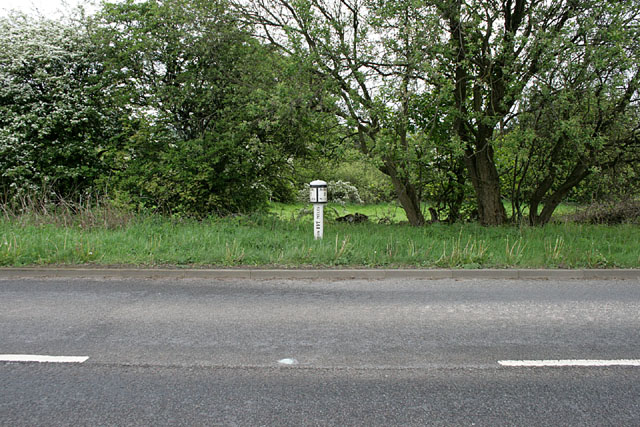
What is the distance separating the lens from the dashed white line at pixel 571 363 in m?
4.02

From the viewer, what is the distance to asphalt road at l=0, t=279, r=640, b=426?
326 centimetres

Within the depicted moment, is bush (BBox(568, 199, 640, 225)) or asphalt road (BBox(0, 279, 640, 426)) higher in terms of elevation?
bush (BBox(568, 199, 640, 225))

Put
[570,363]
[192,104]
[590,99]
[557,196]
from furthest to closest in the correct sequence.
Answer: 1. [192,104]
2. [557,196]
3. [590,99]
4. [570,363]

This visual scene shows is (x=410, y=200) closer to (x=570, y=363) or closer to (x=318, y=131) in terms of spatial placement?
(x=318, y=131)

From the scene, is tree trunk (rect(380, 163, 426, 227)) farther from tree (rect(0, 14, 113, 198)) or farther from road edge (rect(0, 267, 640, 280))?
tree (rect(0, 14, 113, 198))

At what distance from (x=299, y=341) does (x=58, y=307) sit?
344cm

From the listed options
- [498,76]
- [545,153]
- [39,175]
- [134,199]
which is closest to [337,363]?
[498,76]

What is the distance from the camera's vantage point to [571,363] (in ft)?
13.3

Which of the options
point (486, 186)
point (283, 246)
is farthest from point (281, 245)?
point (486, 186)

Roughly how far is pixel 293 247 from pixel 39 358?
5.24 metres

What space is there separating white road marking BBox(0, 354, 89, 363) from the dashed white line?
13.0ft

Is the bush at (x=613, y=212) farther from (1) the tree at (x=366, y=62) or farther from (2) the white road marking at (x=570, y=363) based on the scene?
(2) the white road marking at (x=570, y=363)

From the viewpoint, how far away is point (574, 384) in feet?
12.0

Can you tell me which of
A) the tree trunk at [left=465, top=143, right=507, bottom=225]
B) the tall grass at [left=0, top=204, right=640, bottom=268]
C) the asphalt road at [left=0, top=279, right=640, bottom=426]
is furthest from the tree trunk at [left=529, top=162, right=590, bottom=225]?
the asphalt road at [left=0, top=279, right=640, bottom=426]
